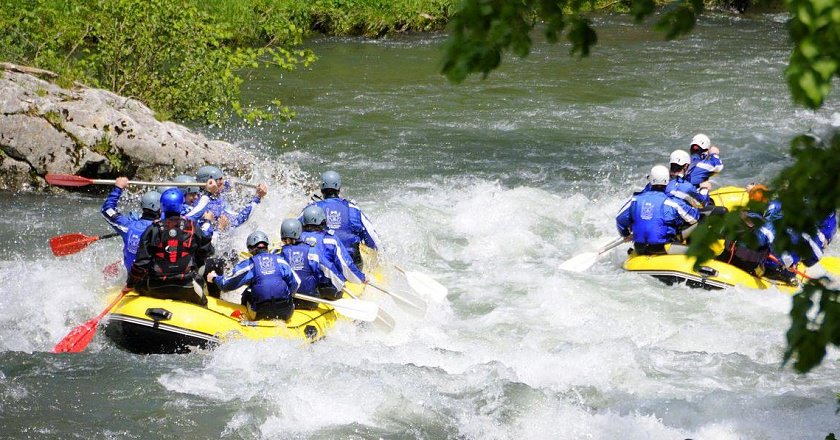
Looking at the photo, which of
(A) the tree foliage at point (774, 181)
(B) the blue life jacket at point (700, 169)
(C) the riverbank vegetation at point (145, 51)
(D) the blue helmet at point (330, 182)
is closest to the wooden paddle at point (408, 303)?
(D) the blue helmet at point (330, 182)

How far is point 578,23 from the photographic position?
2820 mm

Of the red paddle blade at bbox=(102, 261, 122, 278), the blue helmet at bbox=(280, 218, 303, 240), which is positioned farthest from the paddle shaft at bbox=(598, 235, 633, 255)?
the red paddle blade at bbox=(102, 261, 122, 278)

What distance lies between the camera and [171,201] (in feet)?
25.5

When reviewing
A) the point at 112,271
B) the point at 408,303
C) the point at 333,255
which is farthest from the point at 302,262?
the point at 112,271

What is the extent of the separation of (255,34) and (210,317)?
15025 millimetres

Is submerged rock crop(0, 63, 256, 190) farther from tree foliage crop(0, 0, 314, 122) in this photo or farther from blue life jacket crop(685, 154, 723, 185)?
blue life jacket crop(685, 154, 723, 185)

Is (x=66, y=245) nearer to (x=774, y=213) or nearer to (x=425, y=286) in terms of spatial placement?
(x=425, y=286)

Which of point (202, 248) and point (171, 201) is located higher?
point (171, 201)

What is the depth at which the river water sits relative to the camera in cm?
670

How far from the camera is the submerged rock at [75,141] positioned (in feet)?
40.4

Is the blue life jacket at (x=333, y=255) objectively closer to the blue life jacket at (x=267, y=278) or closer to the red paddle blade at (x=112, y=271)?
the blue life jacket at (x=267, y=278)

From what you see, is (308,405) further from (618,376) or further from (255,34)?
(255,34)

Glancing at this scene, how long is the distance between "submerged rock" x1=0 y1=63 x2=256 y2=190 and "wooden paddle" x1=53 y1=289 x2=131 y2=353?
501 centimetres

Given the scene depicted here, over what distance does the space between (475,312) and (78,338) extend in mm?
3748
